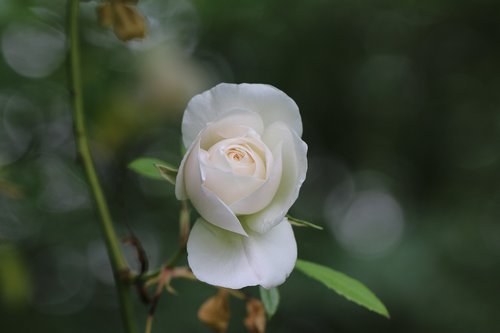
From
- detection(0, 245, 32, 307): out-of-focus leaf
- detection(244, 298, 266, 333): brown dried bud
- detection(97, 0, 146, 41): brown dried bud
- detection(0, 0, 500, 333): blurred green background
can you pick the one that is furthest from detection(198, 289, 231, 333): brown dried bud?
detection(0, 245, 32, 307): out-of-focus leaf

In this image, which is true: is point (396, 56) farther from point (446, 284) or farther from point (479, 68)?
point (446, 284)

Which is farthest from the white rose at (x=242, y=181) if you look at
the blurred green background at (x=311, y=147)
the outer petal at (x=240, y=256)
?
the blurred green background at (x=311, y=147)

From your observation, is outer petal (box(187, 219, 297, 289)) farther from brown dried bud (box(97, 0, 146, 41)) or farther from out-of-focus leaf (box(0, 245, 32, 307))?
out-of-focus leaf (box(0, 245, 32, 307))

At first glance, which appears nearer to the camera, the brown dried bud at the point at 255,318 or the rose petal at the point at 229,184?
the rose petal at the point at 229,184

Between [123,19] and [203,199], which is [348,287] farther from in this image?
[123,19]

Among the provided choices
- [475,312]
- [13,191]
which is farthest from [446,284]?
[13,191]

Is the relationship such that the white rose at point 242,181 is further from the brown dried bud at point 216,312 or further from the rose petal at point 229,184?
the brown dried bud at point 216,312
